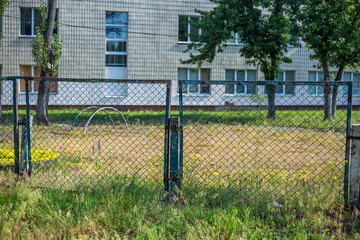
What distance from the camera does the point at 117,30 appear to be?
21078 mm

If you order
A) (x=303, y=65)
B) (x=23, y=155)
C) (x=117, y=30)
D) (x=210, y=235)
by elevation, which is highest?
(x=117, y=30)

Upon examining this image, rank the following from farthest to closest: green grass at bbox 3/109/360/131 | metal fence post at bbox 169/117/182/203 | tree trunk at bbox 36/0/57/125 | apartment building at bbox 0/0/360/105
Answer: apartment building at bbox 0/0/360/105, tree trunk at bbox 36/0/57/125, green grass at bbox 3/109/360/131, metal fence post at bbox 169/117/182/203

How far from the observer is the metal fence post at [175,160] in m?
4.18

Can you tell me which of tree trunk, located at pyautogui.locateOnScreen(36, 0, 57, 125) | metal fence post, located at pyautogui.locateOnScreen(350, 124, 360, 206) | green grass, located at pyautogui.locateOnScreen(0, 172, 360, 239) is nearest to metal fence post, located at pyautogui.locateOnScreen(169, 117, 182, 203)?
green grass, located at pyautogui.locateOnScreen(0, 172, 360, 239)

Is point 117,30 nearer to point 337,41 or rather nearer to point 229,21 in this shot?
point 229,21

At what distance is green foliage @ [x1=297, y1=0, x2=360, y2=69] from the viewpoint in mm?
14000

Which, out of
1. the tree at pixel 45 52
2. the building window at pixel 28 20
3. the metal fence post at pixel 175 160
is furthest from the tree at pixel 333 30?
the building window at pixel 28 20

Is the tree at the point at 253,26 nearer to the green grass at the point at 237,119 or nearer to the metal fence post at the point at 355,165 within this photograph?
the green grass at the point at 237,119

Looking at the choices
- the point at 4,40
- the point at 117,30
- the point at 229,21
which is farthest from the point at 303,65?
the point at 4,40

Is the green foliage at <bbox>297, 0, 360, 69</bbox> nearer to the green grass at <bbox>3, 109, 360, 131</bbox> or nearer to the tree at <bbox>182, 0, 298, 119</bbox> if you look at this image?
the tree at <bbox>182, 0, 298, 119</bbox>

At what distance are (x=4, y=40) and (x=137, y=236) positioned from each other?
19.9 m

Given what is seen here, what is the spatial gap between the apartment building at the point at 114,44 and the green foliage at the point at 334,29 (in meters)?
5.42

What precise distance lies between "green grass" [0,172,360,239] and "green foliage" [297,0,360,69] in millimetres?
11273

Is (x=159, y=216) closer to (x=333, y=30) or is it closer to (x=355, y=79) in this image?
(x=333, y=30)
